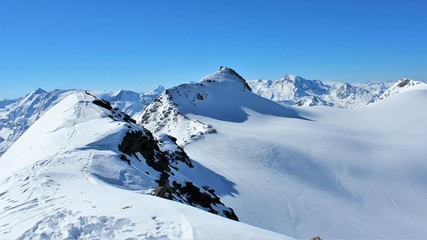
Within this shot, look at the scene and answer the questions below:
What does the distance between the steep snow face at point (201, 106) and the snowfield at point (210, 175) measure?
57 centimetres

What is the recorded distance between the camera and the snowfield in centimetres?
1163

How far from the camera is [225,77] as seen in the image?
119688mm

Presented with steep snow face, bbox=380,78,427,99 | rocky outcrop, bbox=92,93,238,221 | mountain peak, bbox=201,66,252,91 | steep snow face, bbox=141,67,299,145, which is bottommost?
rocky outcrop, bbox=92,93,238,221

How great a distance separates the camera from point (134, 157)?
977 inches

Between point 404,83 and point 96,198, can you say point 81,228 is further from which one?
point 404,83

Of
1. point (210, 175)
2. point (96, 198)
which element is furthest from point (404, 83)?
point (96, 198)

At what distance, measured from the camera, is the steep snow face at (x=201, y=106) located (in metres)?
80.6

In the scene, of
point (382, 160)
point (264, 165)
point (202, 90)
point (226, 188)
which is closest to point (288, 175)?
point (264, 165)

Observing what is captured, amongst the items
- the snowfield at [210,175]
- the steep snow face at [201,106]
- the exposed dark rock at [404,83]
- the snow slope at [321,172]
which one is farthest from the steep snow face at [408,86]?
the steep snow face at [201,106]

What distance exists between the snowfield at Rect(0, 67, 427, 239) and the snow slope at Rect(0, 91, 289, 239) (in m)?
0.06

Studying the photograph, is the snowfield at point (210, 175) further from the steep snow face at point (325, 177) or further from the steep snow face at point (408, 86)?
the steep snow face at point (408, 86)

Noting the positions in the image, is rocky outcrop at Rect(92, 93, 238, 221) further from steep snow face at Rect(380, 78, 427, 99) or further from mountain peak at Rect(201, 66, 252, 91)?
steep snow face at Rect(380, 78, 427, 99)

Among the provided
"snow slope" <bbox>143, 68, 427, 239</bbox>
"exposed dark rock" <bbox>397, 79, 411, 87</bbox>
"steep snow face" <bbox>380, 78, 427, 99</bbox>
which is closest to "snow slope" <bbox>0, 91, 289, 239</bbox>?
"snow slope" <bbox>143, 68, 427, 239</bbox>

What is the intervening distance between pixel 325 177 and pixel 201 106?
5057 centimetres
